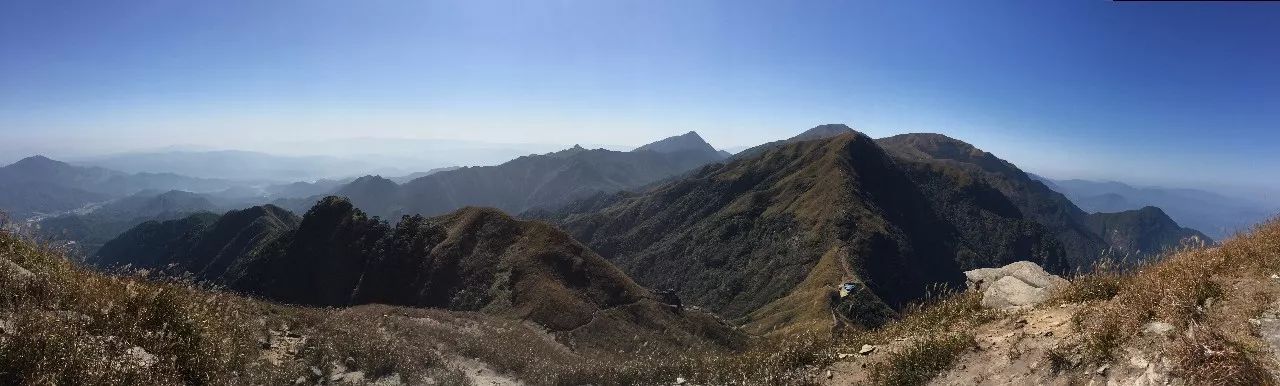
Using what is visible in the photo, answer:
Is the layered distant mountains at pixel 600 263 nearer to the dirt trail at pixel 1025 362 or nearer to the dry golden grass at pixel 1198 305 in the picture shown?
the dry golden grass at pixel 1198 305

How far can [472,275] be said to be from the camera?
69.4 metres

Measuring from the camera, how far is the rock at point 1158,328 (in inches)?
238

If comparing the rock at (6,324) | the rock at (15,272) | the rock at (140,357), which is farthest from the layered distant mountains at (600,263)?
the rock at (140,357)

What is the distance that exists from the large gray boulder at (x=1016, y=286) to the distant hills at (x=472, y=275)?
38298mm

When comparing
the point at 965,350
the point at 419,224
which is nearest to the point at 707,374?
the point at 965,350

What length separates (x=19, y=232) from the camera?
9391 mm

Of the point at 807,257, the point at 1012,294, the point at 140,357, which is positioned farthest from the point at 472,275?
the point at 807,257

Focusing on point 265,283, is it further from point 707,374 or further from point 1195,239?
point 1195,239

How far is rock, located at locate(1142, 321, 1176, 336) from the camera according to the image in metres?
6.05

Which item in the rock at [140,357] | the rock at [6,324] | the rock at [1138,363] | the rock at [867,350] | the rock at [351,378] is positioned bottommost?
the rock at [351,378]

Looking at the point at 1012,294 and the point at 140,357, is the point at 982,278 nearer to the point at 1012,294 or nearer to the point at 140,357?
the point at 1012,294

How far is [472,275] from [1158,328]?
69.5 m

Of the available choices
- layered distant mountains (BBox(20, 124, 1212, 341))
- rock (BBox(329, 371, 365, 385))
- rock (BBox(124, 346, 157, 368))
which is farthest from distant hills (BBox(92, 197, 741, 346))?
rock (BBox(124, 346, 157, 368))

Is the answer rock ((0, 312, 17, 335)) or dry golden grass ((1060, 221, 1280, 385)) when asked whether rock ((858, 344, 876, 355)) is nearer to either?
dry golden grass ((1060, 221, 1280, 385))
